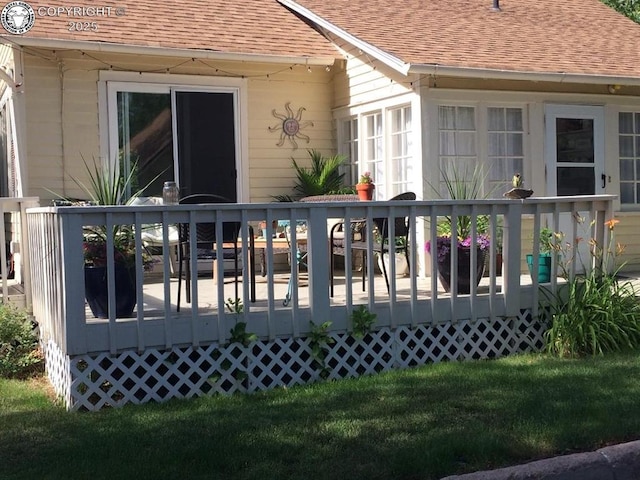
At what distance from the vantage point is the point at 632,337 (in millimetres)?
6344

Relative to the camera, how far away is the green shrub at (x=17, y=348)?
6.18 metres

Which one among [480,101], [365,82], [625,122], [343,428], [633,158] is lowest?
[343,428]

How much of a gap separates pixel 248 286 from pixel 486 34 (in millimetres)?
6984

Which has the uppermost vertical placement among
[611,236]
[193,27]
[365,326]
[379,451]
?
[193,27]

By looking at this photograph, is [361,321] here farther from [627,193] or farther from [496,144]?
[627,193]

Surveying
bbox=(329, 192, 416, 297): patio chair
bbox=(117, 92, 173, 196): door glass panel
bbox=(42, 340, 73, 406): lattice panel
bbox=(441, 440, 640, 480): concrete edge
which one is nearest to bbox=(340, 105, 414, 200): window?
bbox=(329, 192, 416, 297): patio chair

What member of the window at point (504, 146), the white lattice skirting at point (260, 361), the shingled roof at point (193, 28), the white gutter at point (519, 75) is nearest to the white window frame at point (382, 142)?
the white gutter at point (519, 75)

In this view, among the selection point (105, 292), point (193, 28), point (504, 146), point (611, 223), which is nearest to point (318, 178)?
point (504, 146)

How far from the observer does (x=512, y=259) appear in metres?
6.49

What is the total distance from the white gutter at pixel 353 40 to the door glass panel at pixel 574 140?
8.43ft

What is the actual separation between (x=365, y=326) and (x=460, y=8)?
8348mm


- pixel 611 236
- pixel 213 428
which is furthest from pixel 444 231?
pixel 213 428

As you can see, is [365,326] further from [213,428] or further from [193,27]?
[193,27]

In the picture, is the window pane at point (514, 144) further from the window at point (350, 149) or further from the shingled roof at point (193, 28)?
the shingled roof at point (193, 28)
